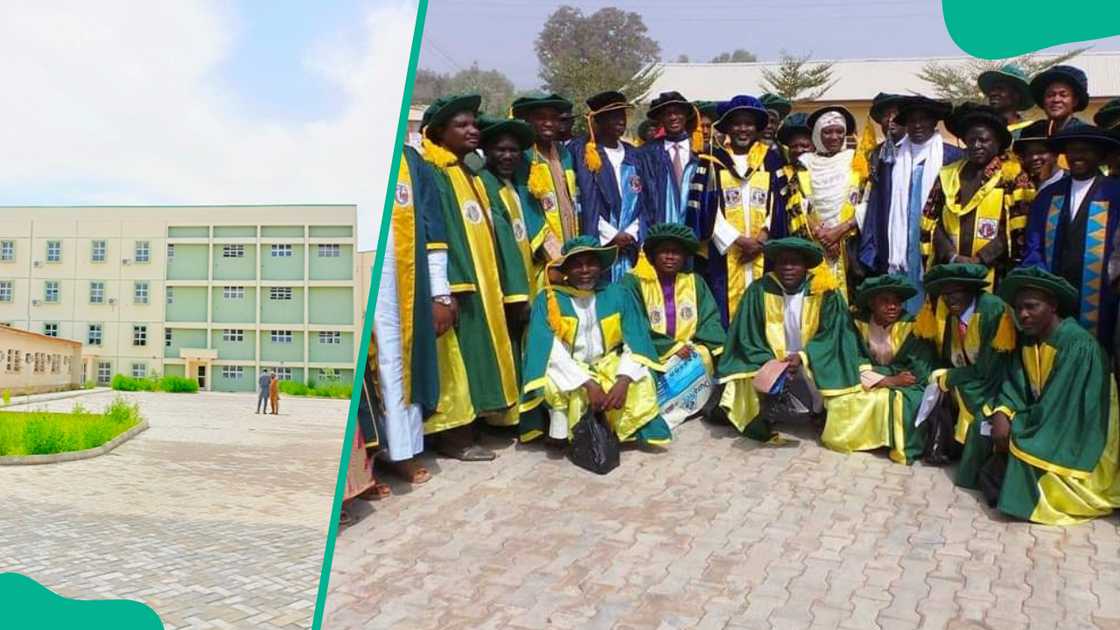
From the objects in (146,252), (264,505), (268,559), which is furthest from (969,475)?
(146,252)

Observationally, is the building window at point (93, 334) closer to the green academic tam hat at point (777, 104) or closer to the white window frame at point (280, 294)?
the white window frame at point (280, 294)

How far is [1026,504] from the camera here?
461cm

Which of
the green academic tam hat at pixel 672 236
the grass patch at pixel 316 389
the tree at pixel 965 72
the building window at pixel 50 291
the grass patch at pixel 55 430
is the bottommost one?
the grass patch at pixel 55 430

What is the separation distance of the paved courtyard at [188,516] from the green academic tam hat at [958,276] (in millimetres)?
6928

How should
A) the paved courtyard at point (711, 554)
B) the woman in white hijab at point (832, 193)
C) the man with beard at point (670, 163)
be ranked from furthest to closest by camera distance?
the man with beard at point (670, 163) → the woman in white hijab at point (832, 193) → the paved courtyard at point (711, 554)

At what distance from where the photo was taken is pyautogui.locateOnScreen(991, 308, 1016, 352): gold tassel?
195 inches

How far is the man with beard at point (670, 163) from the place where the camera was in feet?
22.2

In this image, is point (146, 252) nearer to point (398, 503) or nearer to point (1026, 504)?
point (398, 503)

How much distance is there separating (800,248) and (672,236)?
83 centimetres

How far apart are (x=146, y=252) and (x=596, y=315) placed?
18.9m

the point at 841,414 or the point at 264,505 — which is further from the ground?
the point at 841,414

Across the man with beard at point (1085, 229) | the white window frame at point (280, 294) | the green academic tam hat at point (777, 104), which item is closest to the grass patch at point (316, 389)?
the white window frame at point (280, 294)

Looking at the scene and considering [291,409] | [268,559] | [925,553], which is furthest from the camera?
[291,409]

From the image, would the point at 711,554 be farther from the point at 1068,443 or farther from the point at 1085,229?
the point at 1085,229
